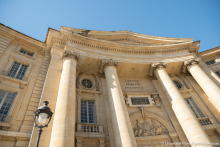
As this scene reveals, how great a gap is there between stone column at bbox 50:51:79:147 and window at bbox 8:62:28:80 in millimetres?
4362

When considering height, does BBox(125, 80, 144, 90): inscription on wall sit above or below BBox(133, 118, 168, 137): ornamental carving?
above

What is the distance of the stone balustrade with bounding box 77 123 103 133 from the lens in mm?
10484

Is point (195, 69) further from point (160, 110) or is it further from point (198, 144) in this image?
point (198, 144)

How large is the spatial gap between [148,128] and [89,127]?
224 inches

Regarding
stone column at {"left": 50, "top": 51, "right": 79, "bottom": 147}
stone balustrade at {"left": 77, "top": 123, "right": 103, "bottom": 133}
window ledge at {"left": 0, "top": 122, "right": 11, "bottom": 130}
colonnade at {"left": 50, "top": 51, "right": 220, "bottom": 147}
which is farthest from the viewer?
stone balustrade at {"left": 77, "top": 123, "right": 103, "bottom": 133}

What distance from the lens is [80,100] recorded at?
1283 centimetres

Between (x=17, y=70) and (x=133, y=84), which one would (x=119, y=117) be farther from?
(x=17, y=70)

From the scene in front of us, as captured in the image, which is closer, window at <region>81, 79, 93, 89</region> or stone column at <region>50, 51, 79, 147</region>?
stone column at <region>50, 51, 79, 147</region>

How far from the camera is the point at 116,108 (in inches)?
413

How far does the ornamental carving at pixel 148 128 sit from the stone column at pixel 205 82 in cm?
540

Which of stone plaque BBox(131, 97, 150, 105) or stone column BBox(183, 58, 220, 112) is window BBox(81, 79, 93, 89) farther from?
stone column BBox(183, 58, 220, 112)

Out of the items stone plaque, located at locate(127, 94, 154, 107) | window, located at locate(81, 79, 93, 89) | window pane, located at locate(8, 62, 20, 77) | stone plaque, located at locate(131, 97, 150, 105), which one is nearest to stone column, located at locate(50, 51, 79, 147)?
window, located at locate(81, 79, 93, 89)

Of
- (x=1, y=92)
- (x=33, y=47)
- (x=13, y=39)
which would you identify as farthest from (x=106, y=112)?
(x=13, y=39)

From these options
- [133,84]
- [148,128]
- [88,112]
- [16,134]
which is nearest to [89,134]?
[88,112]
